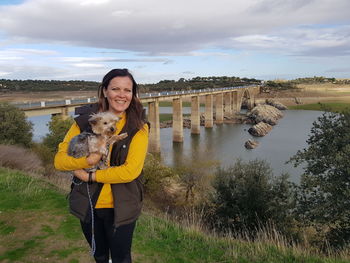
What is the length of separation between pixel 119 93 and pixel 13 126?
926 inches

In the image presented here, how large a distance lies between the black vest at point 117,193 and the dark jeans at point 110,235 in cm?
12

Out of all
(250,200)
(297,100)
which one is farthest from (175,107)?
(297,100)

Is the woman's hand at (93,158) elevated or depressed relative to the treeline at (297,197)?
Result: elevated

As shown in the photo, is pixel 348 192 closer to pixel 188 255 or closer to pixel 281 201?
pixel 281 201

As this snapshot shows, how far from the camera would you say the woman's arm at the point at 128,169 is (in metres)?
2.65

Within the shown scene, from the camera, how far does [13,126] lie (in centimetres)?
2331

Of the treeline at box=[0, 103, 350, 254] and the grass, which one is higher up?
the grass

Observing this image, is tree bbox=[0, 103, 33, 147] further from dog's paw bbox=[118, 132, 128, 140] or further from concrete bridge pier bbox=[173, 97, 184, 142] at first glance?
concrete bridge pier bbox=[173, 97, 184, 142]

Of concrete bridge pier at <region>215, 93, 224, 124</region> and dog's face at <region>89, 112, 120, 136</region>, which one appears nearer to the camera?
dog's face at <region>89, 112, 120, 136</region>

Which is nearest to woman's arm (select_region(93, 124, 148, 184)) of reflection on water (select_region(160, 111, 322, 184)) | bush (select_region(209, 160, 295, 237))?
bush (select_region(209, 160, 295, 237))

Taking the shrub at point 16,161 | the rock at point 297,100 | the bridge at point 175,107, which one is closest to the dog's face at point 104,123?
the shrub at point 16,161

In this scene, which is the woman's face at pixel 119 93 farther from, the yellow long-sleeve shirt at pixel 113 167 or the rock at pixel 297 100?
the rock at pixel 297 100

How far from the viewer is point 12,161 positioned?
1545 cm

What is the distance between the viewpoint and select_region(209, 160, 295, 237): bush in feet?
39.5
